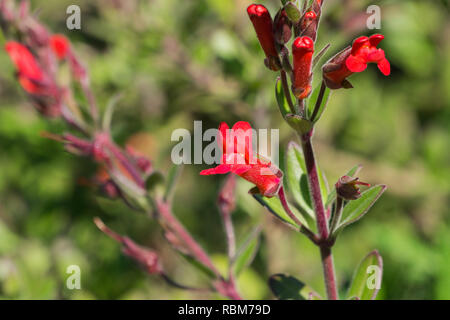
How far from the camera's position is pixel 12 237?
215cm

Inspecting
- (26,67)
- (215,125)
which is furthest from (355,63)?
(215,125)

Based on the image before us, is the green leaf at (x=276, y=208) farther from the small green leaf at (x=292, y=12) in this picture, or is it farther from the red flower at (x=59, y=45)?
the red flower at (x=59, y=45)

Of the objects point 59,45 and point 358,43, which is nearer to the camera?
point 358,43

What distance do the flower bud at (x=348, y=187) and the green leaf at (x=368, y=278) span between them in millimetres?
236

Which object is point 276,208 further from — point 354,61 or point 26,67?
point 26,67

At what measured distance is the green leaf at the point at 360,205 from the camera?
1.03 metres

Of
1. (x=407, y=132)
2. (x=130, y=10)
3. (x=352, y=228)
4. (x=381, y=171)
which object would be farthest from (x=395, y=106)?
(x=130, y=10)

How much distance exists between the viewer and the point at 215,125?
9.53 ft

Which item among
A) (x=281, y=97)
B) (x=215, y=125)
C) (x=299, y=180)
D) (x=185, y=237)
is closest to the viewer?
(x=281, y=97)

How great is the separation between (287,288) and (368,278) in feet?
0.65

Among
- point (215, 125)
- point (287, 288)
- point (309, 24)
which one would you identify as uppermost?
point (215, 125)

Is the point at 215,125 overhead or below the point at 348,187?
overhead

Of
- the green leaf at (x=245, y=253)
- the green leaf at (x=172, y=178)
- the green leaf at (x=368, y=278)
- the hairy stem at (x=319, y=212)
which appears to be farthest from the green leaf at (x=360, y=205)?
the green leaf at (x=172, y=178)

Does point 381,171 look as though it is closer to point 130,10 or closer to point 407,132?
point 407,132
